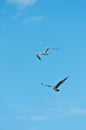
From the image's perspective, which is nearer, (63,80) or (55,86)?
(63,80)

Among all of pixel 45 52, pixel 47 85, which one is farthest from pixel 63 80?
pixel 45 52

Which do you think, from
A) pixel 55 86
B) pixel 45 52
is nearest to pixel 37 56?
pixel 45 52

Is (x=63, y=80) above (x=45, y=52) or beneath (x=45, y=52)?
beneath

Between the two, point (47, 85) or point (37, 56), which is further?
point (37, 56)

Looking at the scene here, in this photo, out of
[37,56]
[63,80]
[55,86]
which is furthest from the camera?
[37,56]

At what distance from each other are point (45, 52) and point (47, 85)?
8.61 metres

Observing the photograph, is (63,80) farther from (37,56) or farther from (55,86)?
(37,56)

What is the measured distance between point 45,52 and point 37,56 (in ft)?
5.56

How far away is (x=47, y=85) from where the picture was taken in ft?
196

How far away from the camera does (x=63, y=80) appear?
193ft

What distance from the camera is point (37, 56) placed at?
66875mm

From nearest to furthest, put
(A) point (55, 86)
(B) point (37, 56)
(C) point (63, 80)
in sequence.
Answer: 1. (C) point (63, 80)
2. (A) point (55, 86)
3. (B) point (37, 56)

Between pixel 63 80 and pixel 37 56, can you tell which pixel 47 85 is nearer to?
pixel 63 80

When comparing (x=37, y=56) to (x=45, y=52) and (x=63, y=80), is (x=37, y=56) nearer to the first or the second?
(x=45, y=52)
